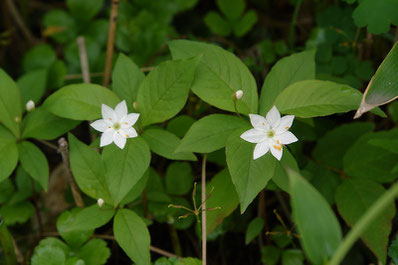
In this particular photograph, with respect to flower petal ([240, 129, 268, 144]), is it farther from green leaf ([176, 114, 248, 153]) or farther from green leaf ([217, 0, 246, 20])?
green leaf ([217, 0, 246, 20])

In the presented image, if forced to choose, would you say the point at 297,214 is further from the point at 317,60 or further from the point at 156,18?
the point at 156,18

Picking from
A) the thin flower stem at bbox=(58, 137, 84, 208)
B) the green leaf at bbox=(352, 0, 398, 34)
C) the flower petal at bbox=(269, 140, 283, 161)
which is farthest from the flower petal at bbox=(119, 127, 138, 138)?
the green leaf at bbox=(352, 0, 398, 34)

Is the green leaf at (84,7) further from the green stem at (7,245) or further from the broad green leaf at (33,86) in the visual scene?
the green stem at (7,245)

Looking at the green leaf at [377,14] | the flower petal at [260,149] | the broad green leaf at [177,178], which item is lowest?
the broad green leaf at [177,178]

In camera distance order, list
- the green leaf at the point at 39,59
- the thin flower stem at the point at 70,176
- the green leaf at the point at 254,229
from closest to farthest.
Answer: the thin flower stem at the point at 70,176 → the green leaf at the point at 254,229 → the green leaf at the point at 39,59

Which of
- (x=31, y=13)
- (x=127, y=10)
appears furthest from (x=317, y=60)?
(x=31, y=13)

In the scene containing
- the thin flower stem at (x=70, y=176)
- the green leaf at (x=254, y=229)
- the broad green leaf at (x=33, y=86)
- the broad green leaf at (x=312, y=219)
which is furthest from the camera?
the broad green leaf at (x=33, y=86)

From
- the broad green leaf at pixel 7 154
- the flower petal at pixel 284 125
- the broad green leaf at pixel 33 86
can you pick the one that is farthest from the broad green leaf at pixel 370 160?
the broad green leaf at pixel 33 86
